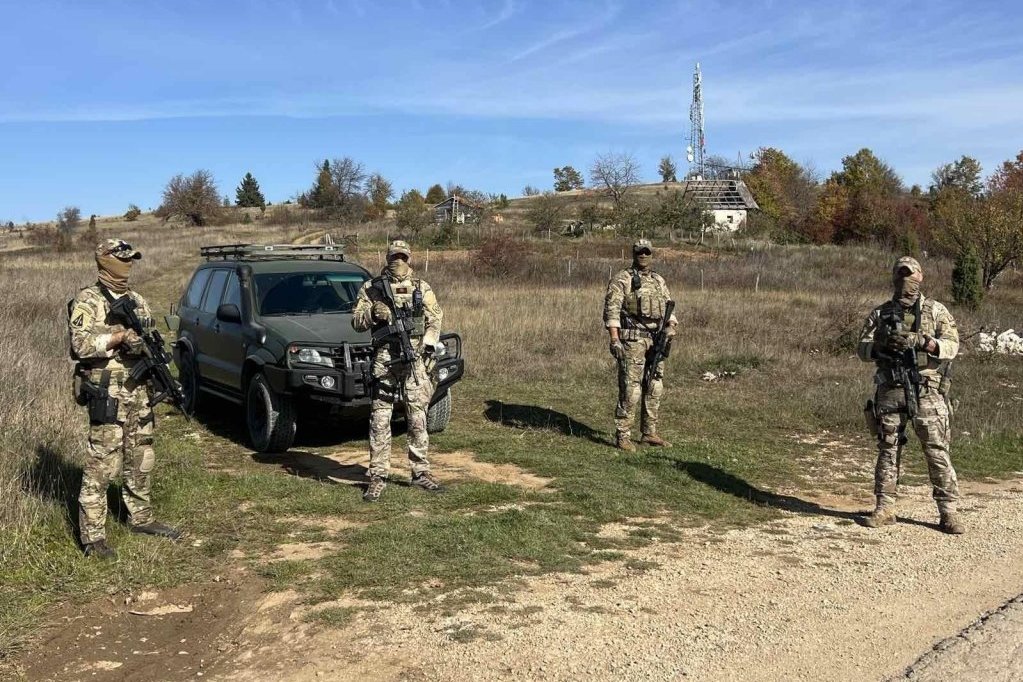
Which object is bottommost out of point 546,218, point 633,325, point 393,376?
point 393,376

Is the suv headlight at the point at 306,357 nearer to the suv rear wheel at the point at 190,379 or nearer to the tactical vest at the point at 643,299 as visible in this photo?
the suv rear wheel at the point at 190,379

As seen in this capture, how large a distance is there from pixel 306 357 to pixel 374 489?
155 cm

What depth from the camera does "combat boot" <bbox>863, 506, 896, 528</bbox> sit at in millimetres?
5895

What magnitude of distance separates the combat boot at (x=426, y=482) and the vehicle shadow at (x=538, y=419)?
2.50m

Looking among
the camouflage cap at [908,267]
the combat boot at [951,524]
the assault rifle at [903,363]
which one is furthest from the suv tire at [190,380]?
the combat boot at [951,524]

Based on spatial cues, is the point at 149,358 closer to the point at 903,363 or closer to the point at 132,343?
the point at 132,343

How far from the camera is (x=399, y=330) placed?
19.9 ft

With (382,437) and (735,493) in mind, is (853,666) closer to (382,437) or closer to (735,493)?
(735,493)

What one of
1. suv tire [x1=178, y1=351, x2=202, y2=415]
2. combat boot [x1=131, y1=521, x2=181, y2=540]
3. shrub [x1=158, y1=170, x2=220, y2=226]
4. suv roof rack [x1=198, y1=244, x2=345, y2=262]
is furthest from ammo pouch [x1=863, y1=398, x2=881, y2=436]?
shrub [x1=158, y1=170, x2=220, y2=226]

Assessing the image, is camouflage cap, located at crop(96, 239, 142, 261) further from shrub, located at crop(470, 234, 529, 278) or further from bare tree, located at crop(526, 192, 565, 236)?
bare tree, located at crop(526, 192, 565, 236)

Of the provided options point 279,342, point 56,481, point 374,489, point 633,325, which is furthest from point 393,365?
point 633,325

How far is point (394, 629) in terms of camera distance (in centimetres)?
404

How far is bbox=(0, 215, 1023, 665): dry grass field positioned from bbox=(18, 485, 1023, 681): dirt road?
0.31 meters

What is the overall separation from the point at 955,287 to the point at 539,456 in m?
17.1
